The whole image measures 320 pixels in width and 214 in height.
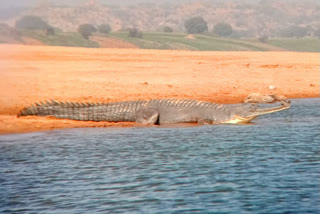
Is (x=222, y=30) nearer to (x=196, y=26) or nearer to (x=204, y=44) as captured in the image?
(x=196, y=26)

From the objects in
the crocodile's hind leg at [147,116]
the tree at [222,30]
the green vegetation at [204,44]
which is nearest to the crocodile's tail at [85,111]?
the crocodile's hind leg at [147,116]

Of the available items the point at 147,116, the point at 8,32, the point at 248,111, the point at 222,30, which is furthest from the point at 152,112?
the point at 222,30

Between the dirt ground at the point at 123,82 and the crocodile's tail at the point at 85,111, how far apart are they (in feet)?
0.86

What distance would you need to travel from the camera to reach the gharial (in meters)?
14.4

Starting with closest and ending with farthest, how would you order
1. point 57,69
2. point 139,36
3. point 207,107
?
point 207,107
point 57,69
point 139,36

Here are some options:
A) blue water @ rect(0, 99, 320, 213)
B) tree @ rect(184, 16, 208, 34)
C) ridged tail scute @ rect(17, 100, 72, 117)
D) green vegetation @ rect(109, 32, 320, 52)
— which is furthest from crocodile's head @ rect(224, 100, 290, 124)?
tree @ rect(184, 16, 208, 34)

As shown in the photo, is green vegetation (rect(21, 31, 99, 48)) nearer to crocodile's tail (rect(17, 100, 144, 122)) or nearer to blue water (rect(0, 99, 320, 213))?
crocodile's tail (rect(17, 100, 144, 122))

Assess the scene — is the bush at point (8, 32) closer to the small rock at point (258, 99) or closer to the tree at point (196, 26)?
the small rock at point (258, 99)

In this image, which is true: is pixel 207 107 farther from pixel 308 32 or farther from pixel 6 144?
pixel 308 32

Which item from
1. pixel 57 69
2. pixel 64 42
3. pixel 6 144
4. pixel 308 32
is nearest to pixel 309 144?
pixel 6 144

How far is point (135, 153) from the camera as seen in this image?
10531mm

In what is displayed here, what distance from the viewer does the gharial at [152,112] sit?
47.2ft

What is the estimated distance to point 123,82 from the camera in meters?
22.1

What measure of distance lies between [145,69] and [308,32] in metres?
156
